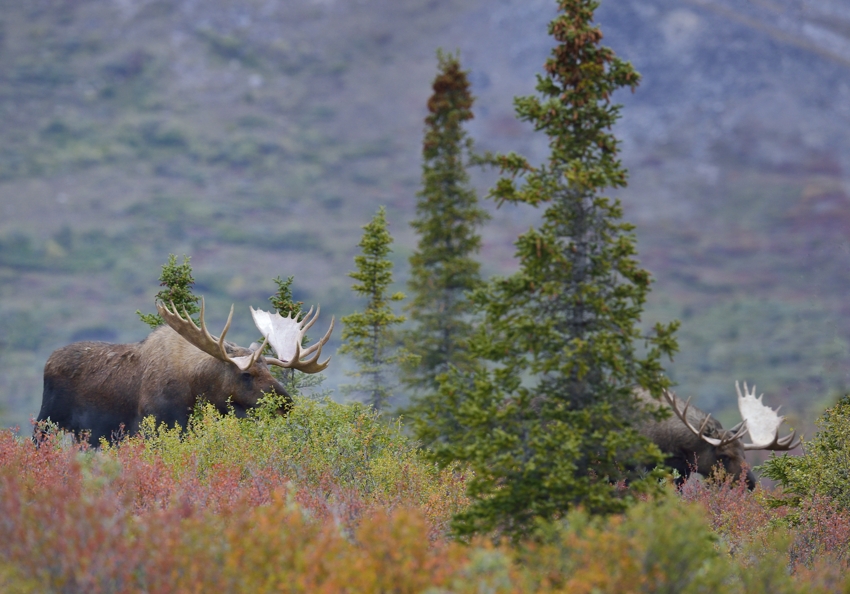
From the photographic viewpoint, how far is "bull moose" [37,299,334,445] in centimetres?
1411

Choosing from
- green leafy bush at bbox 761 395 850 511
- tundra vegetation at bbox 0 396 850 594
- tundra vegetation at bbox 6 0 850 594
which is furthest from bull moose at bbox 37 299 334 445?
green leafy bush at bbox 761 395 850 511

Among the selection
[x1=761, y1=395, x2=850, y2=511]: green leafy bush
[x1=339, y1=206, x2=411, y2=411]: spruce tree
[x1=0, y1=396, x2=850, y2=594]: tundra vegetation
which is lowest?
[x1=0, y1=396, x2=850, y2=594]: tundra vegetation

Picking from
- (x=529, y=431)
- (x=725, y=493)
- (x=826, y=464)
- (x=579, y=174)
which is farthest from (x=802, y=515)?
(x=579, y=174)

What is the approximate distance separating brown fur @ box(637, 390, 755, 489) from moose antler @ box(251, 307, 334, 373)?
5.91m

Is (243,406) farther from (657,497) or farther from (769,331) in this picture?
(769,331)

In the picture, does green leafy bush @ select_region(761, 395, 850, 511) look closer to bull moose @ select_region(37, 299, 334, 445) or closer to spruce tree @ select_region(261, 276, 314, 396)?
bull moose @ select_region(37, 299, 334, 445)

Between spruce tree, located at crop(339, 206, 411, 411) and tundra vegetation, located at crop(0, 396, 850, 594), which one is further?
spruce tree, located at crop(339, 206, 411, 411)

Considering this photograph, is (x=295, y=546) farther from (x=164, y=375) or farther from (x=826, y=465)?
(x=826, y=465)

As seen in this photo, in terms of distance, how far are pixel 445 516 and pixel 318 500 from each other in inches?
68.4

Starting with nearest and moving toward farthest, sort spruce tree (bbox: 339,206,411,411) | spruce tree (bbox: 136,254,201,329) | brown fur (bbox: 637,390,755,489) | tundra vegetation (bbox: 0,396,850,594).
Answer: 1. tundra vegetation (bbox: 0,396,850,594)
2. spruce tree (bbox: 136,254,201,329)
3. brown fur (bbox: 637,390,755,489)
4. spruce tree (bbox: 339,206,411,411)

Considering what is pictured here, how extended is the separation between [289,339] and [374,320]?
10.5 ft

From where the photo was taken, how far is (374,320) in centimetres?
1845

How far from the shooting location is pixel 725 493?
47.4 feet

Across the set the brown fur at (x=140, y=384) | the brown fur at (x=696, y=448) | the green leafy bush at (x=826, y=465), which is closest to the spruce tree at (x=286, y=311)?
the brown fur at (x=140, y=384)
